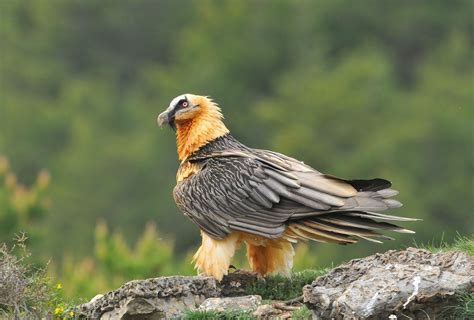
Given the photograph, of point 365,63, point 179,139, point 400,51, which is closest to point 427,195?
point 365,63

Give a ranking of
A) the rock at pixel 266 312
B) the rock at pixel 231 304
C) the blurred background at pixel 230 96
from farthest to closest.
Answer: the blurred background at pixel 230 96, the rock at pixel 231 304, the rock at pixel 266 312

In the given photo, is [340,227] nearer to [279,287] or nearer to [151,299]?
[279,287]

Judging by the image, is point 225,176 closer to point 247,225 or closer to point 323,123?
point 247,225

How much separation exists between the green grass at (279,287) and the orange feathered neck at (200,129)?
1.98 meters

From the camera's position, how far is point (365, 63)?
227ft

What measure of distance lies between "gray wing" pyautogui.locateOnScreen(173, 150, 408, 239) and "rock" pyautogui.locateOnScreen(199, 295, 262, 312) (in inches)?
44.7

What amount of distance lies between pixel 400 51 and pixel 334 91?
15.3 metres

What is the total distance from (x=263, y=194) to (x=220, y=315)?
208 centimetres

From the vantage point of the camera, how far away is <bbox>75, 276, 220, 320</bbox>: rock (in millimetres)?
11570

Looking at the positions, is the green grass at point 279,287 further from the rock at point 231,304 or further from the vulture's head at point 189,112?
the vulture's head at point 189,112

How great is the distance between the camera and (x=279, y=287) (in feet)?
41.1

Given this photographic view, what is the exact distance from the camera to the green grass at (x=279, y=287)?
1239cm

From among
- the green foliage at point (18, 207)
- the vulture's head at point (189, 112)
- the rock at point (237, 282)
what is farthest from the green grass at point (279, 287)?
the green foliage at point (18, 207)

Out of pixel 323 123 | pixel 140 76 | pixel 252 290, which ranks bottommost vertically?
pixel 252 290
